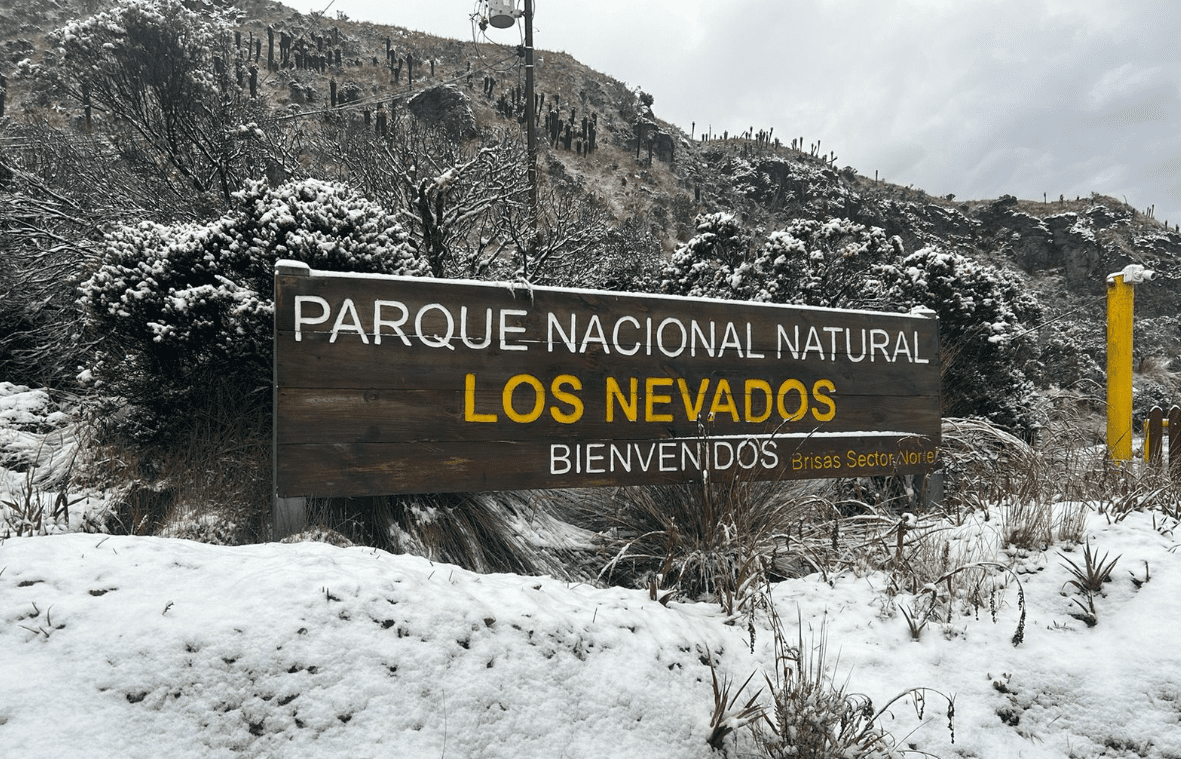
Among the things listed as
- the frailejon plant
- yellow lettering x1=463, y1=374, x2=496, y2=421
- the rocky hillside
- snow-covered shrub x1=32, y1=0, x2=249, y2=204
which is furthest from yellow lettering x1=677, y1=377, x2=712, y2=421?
the rocky hillside

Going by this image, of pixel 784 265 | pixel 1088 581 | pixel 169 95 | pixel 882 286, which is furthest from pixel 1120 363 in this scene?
pixel 169 95

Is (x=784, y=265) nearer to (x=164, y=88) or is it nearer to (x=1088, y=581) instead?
(x=1088, y=581)

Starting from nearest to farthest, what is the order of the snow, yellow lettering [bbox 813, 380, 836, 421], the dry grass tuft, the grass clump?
the snow → the grass clump → the dry grass tuft → yellow lettering [bbox 813, 380, 836, 421]

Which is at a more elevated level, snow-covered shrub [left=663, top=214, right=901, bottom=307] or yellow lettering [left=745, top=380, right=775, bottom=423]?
snow-covered shrub [left=663, top=214, right=901, bottom=307]

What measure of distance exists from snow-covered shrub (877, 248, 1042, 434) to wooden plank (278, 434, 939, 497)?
5241 mm

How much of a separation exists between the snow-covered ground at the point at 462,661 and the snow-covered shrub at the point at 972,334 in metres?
6.89

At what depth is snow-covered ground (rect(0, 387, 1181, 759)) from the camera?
134cm

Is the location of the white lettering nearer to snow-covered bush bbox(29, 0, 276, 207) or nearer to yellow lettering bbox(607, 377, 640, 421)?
yellow lettering bbox(607, 377, 640, 421)

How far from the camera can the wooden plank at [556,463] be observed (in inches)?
113

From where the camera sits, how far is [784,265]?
10570 millimetres

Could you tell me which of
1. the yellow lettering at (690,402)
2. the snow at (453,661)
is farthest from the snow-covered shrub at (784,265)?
the snow at (453,661)

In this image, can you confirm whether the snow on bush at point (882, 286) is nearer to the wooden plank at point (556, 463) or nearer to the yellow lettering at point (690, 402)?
the wooden plank at point (556, 463)

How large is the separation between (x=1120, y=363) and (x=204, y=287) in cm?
645

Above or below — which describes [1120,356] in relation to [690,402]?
above
